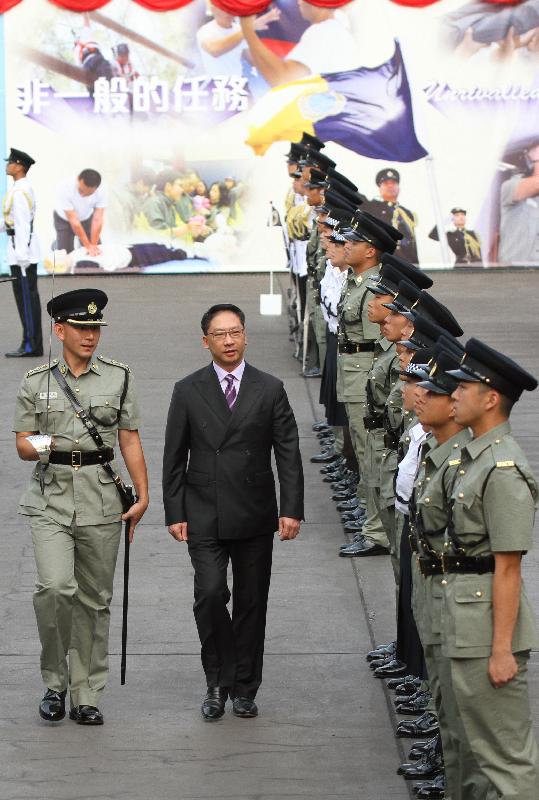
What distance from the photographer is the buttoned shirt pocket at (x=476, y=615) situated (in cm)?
554

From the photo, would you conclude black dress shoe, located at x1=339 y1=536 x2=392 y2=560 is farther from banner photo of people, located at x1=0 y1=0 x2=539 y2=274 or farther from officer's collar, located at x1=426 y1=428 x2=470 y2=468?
banner photo of people, located at x1=0 y1=0 x2=539 y2=274

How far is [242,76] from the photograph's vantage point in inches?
945

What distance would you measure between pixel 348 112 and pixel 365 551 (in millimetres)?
14910

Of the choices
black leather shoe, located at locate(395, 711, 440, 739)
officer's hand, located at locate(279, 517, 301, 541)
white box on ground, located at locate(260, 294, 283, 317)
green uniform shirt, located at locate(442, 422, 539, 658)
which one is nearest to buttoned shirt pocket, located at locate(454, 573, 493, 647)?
green uniform shirt, located at locate(442, 422, 539, 658)

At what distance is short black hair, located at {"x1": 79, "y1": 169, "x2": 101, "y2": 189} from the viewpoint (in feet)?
79.0

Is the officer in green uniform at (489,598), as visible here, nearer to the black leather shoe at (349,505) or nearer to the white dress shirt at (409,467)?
the white dress shirt at (409,467)

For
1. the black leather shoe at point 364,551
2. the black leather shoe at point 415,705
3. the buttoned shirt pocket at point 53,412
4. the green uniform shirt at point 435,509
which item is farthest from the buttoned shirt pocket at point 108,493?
the black leather shoe at point 364,551

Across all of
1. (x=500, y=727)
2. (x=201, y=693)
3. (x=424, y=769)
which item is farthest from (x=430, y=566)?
(x=201, y=693)

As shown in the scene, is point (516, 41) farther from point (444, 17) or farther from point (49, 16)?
point (49, 16)

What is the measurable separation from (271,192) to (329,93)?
166 cm

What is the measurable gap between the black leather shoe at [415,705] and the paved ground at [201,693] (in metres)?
0.07

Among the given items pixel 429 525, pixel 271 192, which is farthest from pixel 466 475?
pixel 271 192

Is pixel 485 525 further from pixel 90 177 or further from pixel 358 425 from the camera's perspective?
pixel 90 177

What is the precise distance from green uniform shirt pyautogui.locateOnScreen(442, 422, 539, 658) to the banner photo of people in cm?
1859
